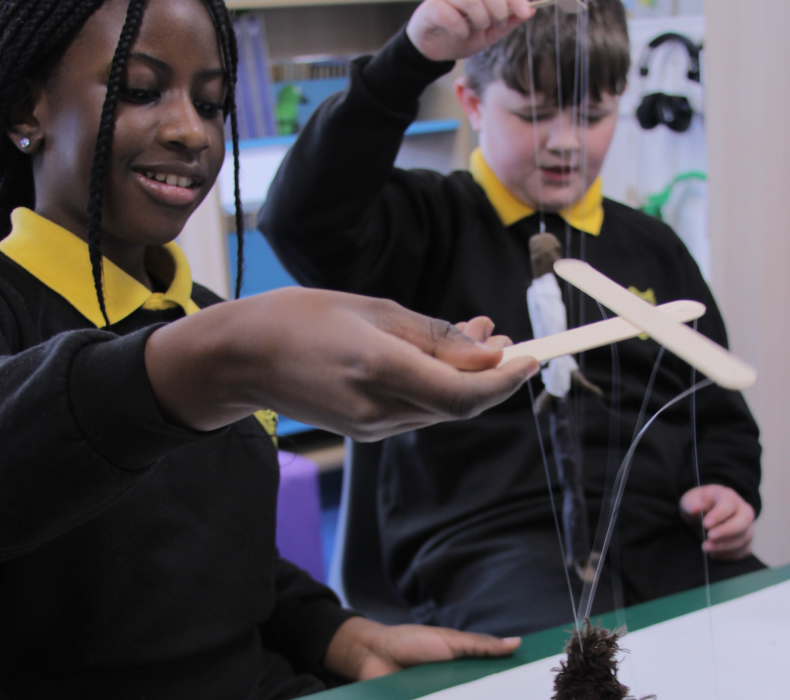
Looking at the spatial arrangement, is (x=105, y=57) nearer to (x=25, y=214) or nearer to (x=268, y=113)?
(x=25, y=214)

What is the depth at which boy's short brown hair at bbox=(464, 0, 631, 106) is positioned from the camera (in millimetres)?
807

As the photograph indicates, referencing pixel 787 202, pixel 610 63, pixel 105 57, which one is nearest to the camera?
pixel 105 57

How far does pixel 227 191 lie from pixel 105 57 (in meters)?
1.36

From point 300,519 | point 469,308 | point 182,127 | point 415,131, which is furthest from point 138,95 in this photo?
point 415,131

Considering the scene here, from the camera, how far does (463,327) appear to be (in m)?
0.38

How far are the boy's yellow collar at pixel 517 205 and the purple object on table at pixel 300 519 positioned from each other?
1.73 feet

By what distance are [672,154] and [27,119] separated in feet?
4.48

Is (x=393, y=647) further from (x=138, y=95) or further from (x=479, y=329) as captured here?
(x=138, y=95)

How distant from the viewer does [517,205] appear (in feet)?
2.95

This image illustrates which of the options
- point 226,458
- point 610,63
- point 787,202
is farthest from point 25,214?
point 787,202

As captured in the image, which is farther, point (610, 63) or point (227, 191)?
point (227, 191)

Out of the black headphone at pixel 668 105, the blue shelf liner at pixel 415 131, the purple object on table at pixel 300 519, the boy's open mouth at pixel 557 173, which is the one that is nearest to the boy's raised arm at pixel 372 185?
the boy's open mouth at pixel 557 173

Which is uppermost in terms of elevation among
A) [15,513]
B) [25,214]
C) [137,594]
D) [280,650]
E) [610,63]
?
[610,63]

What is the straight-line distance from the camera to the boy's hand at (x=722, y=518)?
77cm
